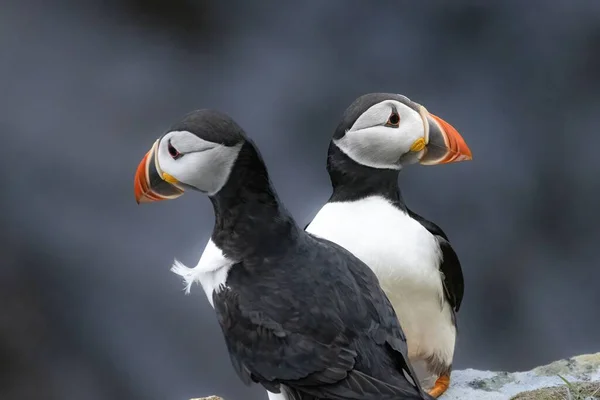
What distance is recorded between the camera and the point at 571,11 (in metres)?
3.95

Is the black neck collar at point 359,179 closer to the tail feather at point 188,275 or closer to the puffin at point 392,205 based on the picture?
the puffin at point 392,205

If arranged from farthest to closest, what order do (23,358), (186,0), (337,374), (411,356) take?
1. (186,0)
2. (23,358)
3. (411,356)
4. (337,374)

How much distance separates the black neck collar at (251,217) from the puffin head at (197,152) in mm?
30

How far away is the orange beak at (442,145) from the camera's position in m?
1.76

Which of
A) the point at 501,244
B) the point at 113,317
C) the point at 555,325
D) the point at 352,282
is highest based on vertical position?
the point at 501,244

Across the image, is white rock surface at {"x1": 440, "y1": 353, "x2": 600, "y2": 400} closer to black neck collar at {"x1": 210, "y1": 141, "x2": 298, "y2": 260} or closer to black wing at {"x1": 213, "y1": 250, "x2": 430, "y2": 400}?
black wing at {"x1": 213, "y1": 250, "x2": 430, "y2": 400}

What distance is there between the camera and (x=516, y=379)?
203 centimetres

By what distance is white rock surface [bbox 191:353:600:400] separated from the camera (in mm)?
1959

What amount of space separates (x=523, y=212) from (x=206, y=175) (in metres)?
2.57

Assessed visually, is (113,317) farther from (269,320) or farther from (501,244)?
(269,320)

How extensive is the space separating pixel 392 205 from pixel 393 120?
0.61 ft

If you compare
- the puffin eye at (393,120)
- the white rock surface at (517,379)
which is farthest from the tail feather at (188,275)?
the white rock surface at (517,379)

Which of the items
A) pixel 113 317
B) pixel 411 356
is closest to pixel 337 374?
pixel 411 356

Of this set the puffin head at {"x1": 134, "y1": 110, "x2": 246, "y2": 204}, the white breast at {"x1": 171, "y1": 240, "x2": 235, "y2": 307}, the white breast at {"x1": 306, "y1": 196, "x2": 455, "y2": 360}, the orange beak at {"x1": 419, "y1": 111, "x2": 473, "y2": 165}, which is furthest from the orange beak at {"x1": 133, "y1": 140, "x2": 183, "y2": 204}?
the orange beak at {"x1": 419, "y1": 111, "x2": 473, "y2": 165}
